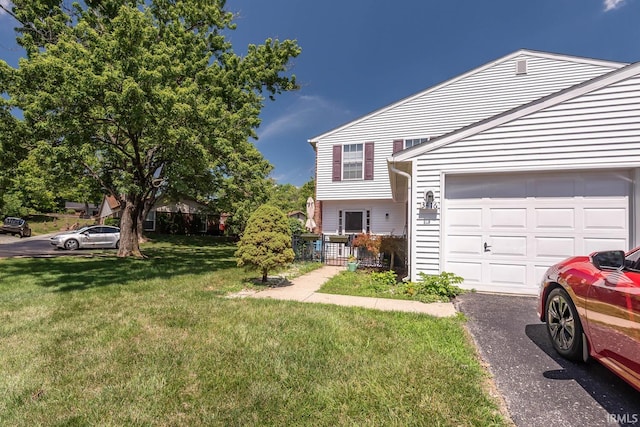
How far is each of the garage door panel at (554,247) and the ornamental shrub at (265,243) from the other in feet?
17.1

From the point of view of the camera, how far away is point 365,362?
3.16 m

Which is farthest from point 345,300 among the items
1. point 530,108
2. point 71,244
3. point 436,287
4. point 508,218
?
point 71,244

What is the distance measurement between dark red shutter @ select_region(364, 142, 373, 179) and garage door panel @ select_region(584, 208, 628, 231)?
29.0 feet

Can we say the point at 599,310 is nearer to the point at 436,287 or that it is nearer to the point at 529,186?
the point at 436,287

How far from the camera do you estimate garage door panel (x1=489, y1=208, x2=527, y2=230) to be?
239 inches

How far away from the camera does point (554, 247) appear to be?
5.88m

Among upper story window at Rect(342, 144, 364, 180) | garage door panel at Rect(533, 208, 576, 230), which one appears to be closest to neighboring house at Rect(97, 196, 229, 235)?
upper story window at Rect(342, 144, 364, 180)

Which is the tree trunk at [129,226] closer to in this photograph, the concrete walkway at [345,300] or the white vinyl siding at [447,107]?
the white vinyl siding at [447,107]

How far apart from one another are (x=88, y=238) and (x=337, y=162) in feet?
48.9

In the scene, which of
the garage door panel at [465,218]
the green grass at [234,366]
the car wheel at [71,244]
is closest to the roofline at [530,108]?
the garage door panel at [465,218]

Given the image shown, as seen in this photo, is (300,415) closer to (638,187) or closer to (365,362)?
(365,362)

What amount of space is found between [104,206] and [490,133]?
44474mm

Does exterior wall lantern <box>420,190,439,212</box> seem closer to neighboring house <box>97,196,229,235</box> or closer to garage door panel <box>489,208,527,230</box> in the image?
garage door panel <box>489,208,527,230</box>

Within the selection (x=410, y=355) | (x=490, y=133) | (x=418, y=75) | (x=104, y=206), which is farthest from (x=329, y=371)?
(x=104, y=206)
